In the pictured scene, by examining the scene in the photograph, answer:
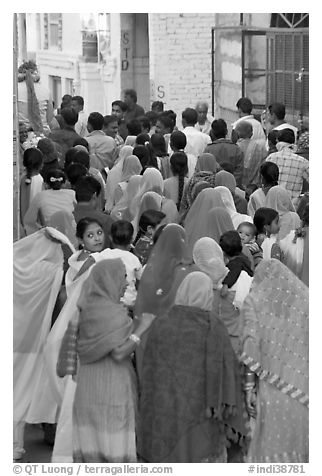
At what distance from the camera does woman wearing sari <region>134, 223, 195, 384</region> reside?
8203 millimetres

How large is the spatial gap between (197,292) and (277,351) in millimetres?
576

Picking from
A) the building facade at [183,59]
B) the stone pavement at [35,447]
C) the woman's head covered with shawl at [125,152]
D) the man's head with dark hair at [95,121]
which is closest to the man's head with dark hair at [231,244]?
the stone pavement at [35,447]

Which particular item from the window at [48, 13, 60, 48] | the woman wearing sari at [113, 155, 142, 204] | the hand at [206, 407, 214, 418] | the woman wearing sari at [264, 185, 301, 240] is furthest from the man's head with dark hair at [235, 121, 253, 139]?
the window at [48, 13, 60, 48]

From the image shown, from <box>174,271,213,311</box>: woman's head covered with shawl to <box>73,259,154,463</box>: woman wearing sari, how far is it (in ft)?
0.91

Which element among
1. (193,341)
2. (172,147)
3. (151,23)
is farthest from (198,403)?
(151,23)

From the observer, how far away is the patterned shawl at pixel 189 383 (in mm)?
7387

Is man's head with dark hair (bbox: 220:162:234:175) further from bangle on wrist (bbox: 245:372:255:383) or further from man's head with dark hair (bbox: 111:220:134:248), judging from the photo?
bangle on wrist (bbox: 245:372:255:383)

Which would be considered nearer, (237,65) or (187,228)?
(187,228)

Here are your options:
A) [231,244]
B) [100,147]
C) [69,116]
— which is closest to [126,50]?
[69,116]

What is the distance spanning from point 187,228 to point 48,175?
114 cm

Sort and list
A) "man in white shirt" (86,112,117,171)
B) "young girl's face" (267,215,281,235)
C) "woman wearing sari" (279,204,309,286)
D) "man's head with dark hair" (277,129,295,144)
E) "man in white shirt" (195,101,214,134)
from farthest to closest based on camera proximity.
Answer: "man in white shirt" (195,101,214,134) → "man in white shirt" (86,112,117,171) → "man's head with dark hair" (277,129,295,144) → "young girl's face" (267,215,281,235) → "woman wearing sari" (279,204,309,286)

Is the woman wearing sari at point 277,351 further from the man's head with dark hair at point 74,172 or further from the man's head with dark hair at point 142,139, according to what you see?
the man's head with dark hair at point 142,139

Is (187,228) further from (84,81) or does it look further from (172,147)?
(84,81)
